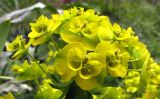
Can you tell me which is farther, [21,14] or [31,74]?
[21,14]

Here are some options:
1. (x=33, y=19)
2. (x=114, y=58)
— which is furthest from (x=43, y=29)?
(x=33, y=19)

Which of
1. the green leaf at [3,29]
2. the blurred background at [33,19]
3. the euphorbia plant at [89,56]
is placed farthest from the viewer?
the blurred background at [33,19]

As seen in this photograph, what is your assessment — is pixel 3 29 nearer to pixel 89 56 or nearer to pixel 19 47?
pixel 19 47

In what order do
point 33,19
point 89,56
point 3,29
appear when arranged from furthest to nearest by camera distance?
point 33,19
point 3,29
point 89,56

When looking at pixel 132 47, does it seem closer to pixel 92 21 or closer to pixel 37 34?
pixel 92 21

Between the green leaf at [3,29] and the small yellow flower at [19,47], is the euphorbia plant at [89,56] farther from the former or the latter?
the green leaf at [3,29]

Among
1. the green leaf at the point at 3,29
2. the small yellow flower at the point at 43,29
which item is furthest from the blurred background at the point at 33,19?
the small yellow flower at the point at 43,29

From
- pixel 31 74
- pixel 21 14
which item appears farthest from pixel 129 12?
pixel 31 74
